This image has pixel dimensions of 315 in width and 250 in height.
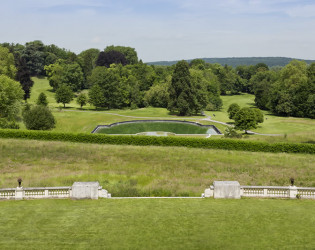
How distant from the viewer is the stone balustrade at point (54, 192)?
72.1ft

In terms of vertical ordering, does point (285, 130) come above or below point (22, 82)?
below

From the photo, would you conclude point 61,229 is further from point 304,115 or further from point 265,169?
point 304,115

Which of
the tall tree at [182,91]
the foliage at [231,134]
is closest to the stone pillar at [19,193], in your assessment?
the foliage at [231,134]

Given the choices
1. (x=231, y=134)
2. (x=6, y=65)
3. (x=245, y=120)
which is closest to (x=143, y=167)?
(x=231, y=134)

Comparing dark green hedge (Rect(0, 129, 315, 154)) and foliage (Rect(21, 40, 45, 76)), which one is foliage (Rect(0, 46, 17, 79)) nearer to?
dark green hedge (Rect(0, 129, 315, 154))

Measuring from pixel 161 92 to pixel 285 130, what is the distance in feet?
145

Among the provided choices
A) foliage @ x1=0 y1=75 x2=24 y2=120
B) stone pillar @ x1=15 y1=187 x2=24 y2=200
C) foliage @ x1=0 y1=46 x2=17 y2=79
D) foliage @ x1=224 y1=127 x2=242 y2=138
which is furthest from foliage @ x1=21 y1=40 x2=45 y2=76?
stone pillar @ x1=15 y1=187 x2=24 y2=200

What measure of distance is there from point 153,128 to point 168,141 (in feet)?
86.5

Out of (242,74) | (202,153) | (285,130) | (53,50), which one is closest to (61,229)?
(202,153)

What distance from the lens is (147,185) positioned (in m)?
28.1

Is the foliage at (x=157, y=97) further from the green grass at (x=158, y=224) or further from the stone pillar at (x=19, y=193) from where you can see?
the green grass at (x=158, y=224)

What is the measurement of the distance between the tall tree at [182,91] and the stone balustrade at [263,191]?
70.7m

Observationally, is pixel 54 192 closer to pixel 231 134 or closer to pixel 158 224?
pixel 158 224

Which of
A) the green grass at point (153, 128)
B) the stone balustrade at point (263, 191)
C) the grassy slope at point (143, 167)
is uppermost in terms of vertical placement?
the stone balustrade at point (263, 191)
